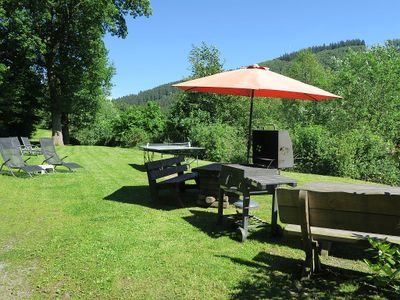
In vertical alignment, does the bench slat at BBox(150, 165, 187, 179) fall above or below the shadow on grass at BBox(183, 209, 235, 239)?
above

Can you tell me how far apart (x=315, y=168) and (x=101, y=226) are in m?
9.04

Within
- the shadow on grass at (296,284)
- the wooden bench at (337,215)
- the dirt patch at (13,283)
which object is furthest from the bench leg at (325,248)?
the dirt patch at (13,283)

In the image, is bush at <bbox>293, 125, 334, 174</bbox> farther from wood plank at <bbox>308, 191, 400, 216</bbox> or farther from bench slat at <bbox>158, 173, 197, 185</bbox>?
wood plank at <bbox>308, 191, 400, 216</bbox>

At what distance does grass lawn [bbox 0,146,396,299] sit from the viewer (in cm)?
345

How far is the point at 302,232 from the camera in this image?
3441 millimetres

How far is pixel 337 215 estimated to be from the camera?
3369 millimetres

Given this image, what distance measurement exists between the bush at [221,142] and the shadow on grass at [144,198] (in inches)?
230

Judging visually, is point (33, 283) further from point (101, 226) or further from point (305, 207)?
point (305, 207)

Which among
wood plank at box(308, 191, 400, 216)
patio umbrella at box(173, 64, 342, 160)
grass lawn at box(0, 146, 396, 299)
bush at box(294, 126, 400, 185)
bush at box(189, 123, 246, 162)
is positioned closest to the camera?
wood plank at box(308, 191, 400, 216)

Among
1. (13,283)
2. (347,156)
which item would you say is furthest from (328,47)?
(13,283)

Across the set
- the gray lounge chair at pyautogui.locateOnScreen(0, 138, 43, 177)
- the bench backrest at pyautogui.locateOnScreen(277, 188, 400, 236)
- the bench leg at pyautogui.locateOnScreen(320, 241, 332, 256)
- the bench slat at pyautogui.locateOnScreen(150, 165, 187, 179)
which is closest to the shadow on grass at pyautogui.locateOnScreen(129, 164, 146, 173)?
the gray lounge chair at pyautogui.locateOnScreen(0, 138, 43, 177)

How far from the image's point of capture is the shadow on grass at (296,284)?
3.34 meters

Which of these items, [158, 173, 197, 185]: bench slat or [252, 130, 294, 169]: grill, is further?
[158, 173, 197, 185]: bench slat

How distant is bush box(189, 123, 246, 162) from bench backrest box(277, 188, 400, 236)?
9930 millimetres
